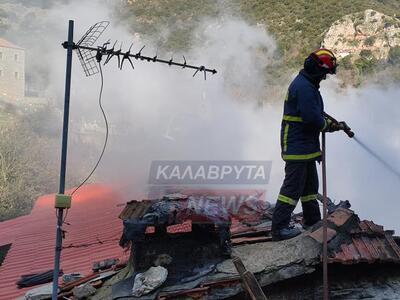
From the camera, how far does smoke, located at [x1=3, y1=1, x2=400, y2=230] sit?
18875 millimetres

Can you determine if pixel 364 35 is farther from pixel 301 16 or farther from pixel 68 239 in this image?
pixel 68 239

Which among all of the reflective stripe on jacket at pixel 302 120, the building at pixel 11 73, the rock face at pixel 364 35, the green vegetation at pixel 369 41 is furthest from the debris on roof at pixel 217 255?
the building at pixel 11 73

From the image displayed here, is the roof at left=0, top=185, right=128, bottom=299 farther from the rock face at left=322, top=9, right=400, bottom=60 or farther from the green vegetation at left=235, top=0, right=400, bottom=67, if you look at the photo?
the rock face at left=322, top=9, right=400, bottom=60

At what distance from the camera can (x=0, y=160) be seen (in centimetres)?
2894

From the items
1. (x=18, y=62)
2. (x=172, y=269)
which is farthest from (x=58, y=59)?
(x=172, y=269)

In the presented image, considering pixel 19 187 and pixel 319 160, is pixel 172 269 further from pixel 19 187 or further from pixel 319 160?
pixel 19 187

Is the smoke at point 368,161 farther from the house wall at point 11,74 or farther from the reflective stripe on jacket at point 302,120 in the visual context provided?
the house wall at point 11,74

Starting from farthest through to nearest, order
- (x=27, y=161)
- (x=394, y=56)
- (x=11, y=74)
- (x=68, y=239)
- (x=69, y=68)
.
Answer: (x=11, y=74) < (x=394, y=56) < (x=27, y=161) < (x=68, y=239) < (x=69, y=68)

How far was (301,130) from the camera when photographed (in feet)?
13.3

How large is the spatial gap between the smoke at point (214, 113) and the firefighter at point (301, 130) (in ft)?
23.2

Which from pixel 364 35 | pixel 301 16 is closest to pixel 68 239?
pixel 364 35

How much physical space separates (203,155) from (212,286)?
16.9 m

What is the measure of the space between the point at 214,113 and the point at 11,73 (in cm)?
2728

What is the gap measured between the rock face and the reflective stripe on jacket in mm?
32932
